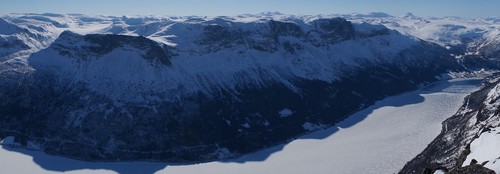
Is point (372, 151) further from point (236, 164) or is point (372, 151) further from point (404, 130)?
point (236, 164)

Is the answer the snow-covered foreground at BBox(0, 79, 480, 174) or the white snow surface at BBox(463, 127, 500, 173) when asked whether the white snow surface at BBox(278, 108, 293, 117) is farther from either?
the white snow surface at BBox(463, 127, 500, 173)

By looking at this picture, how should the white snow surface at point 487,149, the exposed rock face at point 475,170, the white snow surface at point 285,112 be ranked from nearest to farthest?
1. the exposed rock face at point 475,170
2. the white snow surface at point 487,149
3. the white snow surface at point 285,112

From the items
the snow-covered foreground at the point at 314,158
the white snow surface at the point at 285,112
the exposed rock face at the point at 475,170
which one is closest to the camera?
the exposed rock face at the point at 475,170

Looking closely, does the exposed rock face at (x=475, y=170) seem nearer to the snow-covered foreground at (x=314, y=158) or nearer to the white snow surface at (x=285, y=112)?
the snow-covered foreground at (x=314, y=158)

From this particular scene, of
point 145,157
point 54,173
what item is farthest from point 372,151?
point 54,173

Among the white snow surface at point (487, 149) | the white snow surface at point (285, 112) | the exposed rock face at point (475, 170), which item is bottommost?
the white snow surface at point (285, 112)

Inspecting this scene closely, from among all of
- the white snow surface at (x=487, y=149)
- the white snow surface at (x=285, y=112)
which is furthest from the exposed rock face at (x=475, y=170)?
the white snow surface at (x=285, y=112)

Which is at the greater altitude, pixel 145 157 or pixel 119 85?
pixel 119 85

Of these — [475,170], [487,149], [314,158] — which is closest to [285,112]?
[314,158]

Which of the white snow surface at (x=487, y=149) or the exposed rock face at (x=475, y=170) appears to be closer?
the exposed rock face at (x=475, y=170)
